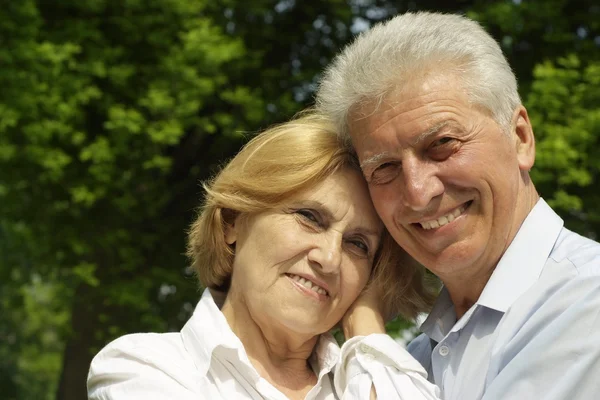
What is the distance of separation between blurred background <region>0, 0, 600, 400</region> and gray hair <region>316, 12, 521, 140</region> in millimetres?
3861

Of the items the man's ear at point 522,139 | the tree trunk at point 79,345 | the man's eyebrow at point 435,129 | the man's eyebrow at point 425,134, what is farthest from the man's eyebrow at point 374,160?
the tree trunk at point 79,345

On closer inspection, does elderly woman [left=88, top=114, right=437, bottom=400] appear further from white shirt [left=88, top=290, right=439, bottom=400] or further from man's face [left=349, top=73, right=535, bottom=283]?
man's face [left=349, top=73, right=535, bottom=283]

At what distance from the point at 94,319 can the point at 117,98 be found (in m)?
2.04

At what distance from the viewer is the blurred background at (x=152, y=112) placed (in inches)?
283

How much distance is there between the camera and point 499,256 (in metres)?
3.08

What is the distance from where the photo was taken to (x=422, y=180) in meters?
3.03

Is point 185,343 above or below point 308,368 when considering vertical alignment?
above

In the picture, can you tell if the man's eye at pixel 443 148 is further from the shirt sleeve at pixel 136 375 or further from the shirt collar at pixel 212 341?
the shirt sleeve at pixel 136 375

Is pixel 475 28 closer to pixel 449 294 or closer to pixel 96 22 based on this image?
pixel 449 294

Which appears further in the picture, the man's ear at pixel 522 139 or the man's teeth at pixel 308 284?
the man's teeth at pixel 308 284

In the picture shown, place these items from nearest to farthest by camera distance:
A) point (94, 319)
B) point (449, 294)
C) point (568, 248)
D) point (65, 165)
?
1. point (568, 248)
2. point (449, 294)
3. point (65, 165)
4. point (94, 319)

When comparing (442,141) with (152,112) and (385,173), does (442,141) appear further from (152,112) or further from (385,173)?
(152,112)

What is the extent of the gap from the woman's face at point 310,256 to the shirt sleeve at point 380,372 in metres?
0.22

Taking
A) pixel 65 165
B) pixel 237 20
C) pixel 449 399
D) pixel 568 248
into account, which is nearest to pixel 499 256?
pixel 568 248
